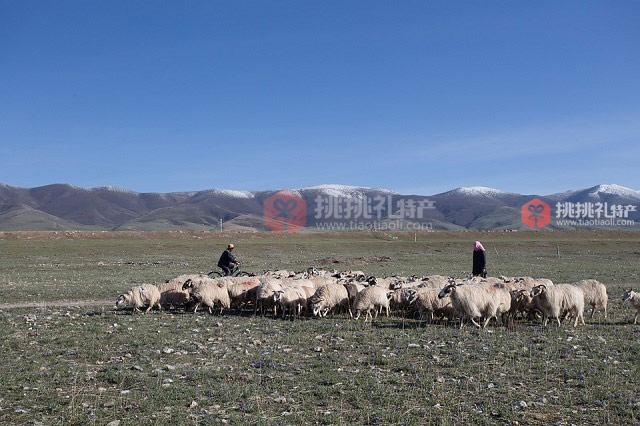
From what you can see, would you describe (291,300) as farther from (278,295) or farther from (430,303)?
(430,303)

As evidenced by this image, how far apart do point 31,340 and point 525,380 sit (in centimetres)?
1129

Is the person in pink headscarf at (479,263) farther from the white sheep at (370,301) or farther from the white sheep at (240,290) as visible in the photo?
the white sheep at (240,290)

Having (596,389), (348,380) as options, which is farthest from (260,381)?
(596,389)

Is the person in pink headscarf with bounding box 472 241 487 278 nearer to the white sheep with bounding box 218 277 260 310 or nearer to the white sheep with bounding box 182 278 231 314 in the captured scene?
the white sheep with bounding box 218 277 260 310

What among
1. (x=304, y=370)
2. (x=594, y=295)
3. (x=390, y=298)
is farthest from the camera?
(x=390, y=298)

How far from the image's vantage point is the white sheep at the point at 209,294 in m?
18.6

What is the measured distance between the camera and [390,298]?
61.2 feet

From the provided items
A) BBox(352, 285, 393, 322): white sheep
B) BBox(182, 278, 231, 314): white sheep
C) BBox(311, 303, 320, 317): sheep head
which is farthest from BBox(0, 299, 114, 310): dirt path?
BBox(352, 285, 393, 322): white sheep

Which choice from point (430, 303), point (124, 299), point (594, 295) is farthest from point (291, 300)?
point (594, 295)

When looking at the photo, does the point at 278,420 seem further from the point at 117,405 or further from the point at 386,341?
the point at 386,341

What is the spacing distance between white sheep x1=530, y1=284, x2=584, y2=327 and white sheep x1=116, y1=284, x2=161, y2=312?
12.3 metres

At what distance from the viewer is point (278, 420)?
814cm

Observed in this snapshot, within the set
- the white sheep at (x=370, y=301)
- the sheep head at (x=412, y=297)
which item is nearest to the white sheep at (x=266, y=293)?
the white sheep at (x=370, y=301)

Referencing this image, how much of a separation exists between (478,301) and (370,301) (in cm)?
335
